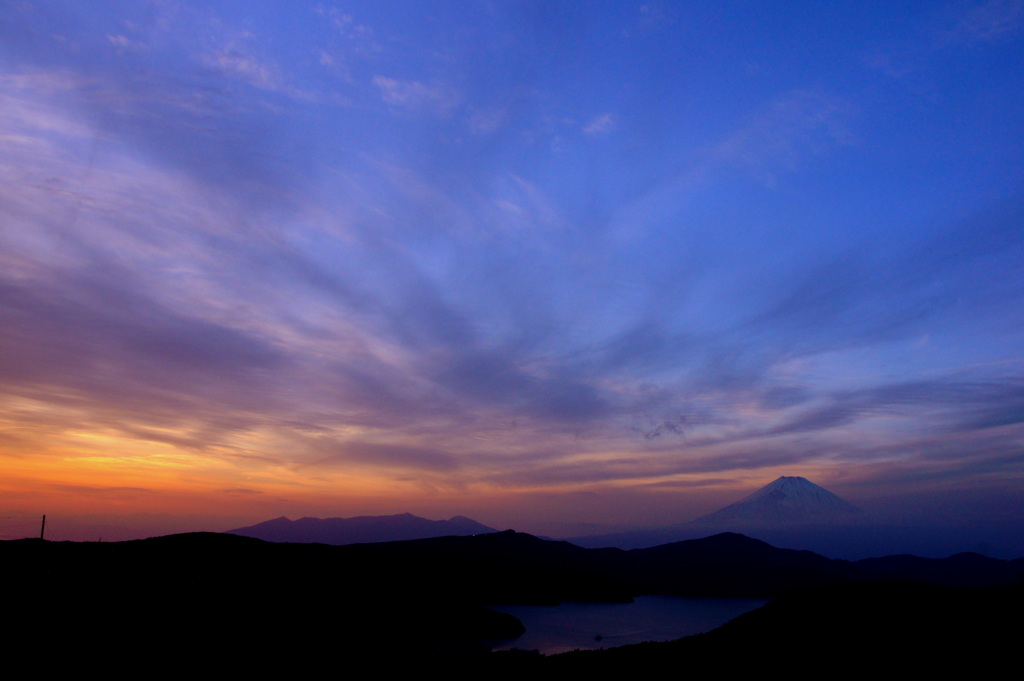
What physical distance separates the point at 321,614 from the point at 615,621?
67923 millimetres

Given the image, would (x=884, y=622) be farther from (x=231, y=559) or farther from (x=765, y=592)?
(x=765, y=592)

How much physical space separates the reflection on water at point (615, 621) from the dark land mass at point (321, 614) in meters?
8.84

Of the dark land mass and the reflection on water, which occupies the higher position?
the dark land mass

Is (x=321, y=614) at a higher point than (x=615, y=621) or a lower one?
higher

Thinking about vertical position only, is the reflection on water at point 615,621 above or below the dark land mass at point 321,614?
below

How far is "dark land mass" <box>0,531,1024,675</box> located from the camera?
33000 millimetres

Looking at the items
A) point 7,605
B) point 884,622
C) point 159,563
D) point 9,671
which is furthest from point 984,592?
point 159,563

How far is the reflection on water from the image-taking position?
8556 centimetres

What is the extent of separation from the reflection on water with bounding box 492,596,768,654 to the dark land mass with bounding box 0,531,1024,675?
8.84 meters

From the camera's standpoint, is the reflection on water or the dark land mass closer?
the dark land mass

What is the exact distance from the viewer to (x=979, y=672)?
81.4 ft

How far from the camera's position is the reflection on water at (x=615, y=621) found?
281 feet

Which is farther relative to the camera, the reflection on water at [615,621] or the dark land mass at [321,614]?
the reflection on water at [615,621]

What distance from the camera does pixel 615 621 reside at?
113 m
